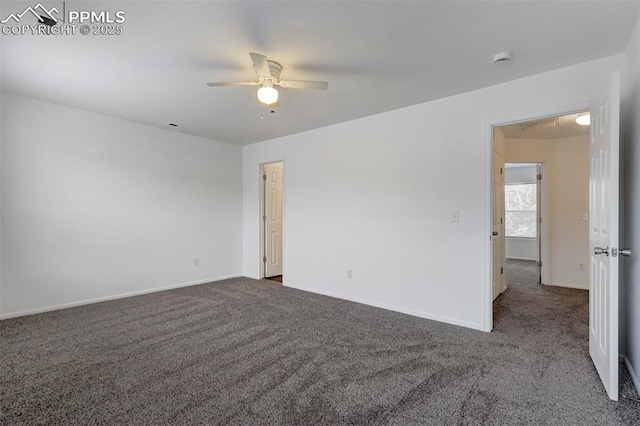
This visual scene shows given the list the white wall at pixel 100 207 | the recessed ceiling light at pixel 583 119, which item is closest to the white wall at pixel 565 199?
the recessed ceiling light at pixel 583 119

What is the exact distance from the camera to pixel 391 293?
12.2 feet

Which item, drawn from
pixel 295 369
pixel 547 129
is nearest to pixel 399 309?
pixel 295 369

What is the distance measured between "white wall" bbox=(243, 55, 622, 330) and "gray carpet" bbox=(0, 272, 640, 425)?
431 mm

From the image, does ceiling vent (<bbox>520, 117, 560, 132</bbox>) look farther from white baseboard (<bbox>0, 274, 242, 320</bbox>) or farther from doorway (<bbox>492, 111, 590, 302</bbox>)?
white baseboard (<bbox>0, 274, 242, 320</bbox>)

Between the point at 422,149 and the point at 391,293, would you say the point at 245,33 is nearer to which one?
the point at 422,149

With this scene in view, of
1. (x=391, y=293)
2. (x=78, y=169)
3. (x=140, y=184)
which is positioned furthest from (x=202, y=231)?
(x=391, y=293)

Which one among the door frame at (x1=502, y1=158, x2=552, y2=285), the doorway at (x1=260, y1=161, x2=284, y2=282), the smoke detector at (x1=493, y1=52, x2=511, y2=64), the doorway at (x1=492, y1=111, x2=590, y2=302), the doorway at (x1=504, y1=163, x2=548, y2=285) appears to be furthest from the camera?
the doorway at (x1=504, y1=163, x2=548, y2=285)

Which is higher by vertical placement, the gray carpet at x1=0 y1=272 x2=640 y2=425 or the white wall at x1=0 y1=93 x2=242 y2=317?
the white wall at x1=0 y1=93 x2=242 y2=317

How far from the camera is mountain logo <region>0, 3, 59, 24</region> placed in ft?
6.25

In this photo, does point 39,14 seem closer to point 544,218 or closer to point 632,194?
point 632,194

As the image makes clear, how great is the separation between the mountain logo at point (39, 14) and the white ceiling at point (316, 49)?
47 millimetres

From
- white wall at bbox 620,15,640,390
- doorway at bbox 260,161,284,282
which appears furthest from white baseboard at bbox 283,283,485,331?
white wall at bbox 620,15,640,390

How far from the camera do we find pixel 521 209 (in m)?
7.65

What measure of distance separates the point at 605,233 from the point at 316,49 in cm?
245
